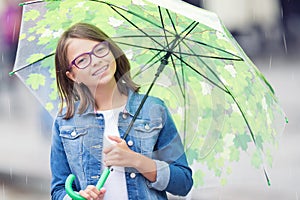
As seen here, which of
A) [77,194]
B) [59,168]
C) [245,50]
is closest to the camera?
[77,194]

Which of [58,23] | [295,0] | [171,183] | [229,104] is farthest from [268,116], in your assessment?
[295,0]

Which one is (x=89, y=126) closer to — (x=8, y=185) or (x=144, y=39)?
(x=144, y=39)

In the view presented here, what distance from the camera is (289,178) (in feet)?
11.9

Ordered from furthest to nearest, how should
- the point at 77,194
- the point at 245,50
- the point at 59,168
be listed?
the point at 245,50 < the point at 59,168 < the point at 77,194

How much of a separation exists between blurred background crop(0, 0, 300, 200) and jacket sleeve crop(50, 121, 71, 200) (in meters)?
2.25

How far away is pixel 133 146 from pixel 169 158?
10 centimetres

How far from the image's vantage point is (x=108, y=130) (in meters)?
1.67

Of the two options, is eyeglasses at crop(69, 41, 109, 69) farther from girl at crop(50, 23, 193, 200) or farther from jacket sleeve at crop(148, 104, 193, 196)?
jacket sleeve at crop(148, 104, 193, 196)

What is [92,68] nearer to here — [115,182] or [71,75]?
[71,75]

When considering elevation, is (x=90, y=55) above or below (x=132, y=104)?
above

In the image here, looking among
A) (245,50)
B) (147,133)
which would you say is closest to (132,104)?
(147,133)

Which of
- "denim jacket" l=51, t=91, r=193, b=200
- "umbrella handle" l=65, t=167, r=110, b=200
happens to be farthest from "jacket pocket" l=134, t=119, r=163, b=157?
"umbrella handle" l=65, t=167, r=110, b=200

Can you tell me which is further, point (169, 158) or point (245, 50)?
point (245, 50)

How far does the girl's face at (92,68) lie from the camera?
1.62 m
